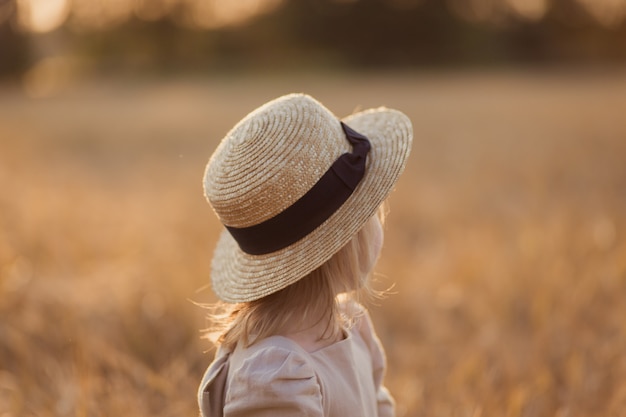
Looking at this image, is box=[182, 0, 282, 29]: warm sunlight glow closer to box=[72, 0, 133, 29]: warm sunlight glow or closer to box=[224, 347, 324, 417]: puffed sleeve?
box=[72, 0, 133, 29]: warm sunlight glow

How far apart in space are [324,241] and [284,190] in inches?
5.2

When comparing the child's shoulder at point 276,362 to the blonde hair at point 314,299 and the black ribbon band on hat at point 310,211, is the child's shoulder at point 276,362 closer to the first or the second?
the blonde hair at point 314,299

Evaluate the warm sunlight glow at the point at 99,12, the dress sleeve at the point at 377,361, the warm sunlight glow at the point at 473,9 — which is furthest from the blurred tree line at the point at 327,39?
the dress sleeve at the point at 377,361

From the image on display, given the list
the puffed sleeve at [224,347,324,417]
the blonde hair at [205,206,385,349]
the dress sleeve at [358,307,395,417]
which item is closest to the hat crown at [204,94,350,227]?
the blonde hair at [205,206,385,349]

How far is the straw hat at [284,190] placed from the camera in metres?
1.26

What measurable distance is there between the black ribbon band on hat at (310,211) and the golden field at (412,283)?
0.39m

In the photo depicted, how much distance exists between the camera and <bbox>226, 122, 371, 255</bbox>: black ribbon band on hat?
127 cm

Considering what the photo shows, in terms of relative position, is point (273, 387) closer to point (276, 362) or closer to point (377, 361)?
point (276, 362)

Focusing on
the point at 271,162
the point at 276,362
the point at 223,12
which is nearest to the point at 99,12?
the point at 223,12

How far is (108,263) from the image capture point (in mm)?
3348

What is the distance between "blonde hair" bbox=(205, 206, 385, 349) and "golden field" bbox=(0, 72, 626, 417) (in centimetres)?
42

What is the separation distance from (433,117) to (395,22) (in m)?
19.1

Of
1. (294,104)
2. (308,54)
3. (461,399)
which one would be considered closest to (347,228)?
(294,104)

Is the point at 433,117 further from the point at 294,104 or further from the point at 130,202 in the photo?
the point at 294,104
